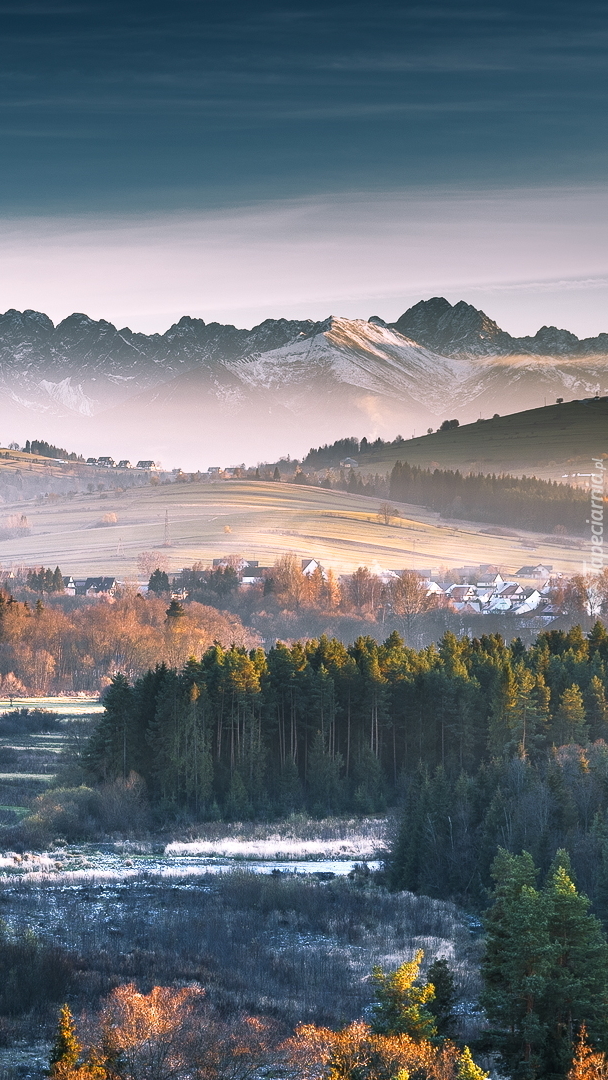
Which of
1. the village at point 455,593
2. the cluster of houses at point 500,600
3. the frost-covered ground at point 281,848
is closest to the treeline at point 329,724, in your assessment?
the frost-covered ground at point 281,848

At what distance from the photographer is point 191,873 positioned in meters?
59.8

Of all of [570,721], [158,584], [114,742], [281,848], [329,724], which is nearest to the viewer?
[281,848]

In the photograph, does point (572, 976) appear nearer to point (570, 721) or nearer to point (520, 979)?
point (520, 979)

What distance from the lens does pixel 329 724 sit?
8575 cm

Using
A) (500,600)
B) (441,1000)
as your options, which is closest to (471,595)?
(500,600)

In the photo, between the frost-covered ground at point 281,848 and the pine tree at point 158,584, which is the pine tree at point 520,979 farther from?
the pine tree at point 158,584

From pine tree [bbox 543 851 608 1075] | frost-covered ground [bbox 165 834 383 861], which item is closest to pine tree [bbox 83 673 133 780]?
frost-covered ground [bbox 165 834 383 861]

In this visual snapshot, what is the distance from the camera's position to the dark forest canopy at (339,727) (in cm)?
7769

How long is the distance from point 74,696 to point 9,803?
5624cm

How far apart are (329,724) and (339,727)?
2402 mm

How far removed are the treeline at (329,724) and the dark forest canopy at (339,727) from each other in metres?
0.09

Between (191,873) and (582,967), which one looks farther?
(191,873)

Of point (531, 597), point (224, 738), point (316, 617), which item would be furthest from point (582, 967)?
point (531, 597)

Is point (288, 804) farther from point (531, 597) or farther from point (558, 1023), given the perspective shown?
point (531, 597)
